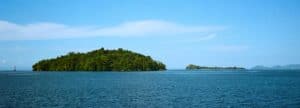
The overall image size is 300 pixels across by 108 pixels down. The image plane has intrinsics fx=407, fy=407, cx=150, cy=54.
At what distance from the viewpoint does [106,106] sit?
50781mm

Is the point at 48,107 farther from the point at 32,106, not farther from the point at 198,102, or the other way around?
the point at 198,102

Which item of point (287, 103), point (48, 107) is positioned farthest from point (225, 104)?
point (48, 107)

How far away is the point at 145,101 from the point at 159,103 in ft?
10.5

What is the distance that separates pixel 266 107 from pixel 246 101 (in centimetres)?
666

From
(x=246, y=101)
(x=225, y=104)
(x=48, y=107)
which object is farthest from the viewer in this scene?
(x=246, y=101)

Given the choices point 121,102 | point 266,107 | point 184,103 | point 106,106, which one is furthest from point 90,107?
point 266,107

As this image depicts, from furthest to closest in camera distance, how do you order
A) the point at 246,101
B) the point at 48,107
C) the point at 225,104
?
the point at 246,101 < the point at 225,104 < the point at 48,107

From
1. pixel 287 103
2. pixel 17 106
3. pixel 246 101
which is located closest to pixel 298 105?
pixel 287 103

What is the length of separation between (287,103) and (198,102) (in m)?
11.8

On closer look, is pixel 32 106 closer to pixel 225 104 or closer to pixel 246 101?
pixel 225 104

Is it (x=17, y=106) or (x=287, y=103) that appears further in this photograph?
(x=287, y=103)

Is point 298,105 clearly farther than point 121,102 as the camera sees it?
No

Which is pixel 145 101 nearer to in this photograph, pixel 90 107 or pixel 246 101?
pixel 90 107

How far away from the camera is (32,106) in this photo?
49.9 m
